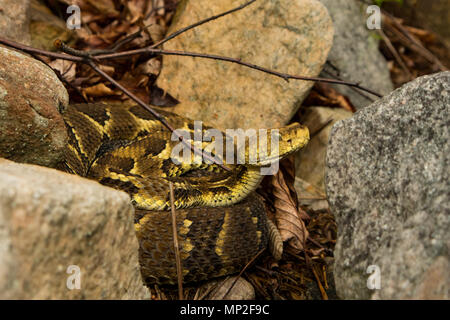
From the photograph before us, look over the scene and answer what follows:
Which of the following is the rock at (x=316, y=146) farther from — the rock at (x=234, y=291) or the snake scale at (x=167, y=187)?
the rock at (x=234, y=291)

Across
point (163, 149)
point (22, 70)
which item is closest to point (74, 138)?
point (163, 149)

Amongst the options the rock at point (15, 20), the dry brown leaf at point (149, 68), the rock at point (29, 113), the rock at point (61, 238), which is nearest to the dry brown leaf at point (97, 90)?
the dry brown leaf at point (149, 68)

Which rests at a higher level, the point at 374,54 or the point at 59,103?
the point at 374,54

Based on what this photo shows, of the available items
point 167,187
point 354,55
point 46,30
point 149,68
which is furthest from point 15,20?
point 354,55

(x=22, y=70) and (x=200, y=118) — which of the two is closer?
(x=22, y=70)

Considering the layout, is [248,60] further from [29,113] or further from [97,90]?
[29,113]

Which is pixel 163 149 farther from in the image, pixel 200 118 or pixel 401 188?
pixel 401 188

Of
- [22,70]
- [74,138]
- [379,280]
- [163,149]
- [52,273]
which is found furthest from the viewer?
[163,149]

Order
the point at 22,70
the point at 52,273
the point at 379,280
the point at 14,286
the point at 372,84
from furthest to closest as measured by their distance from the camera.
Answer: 1. the point at 372,84
2. the point at 22,70
3. the point at 379,280
4. the point at 52,273
5. the point at 14,286
